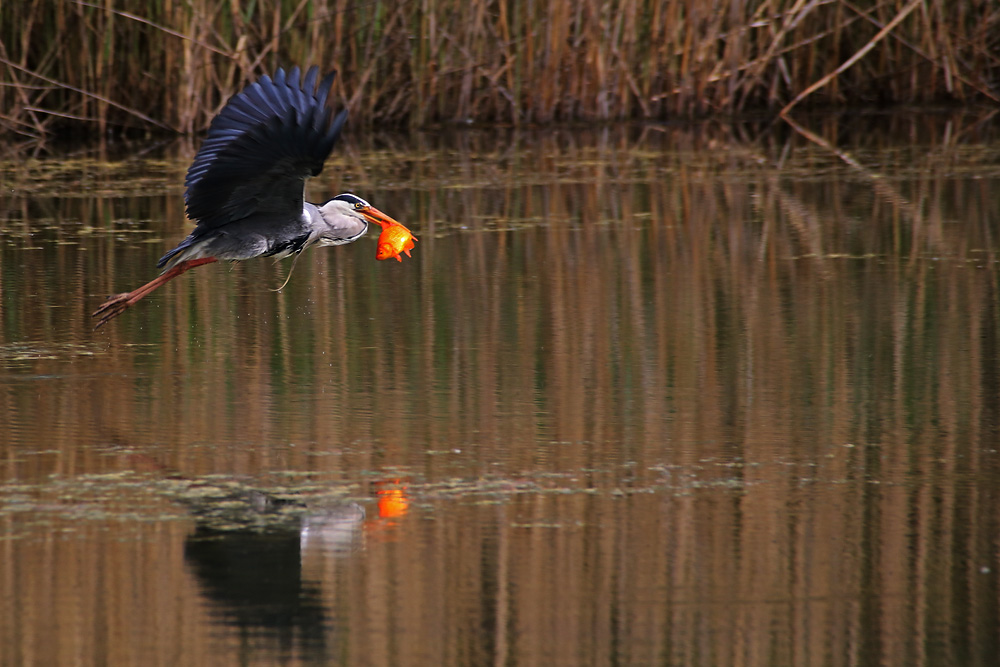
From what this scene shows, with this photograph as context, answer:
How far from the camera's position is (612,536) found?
145 inches

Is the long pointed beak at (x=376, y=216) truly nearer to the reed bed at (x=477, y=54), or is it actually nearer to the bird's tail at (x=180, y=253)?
the bird's tail at (x=180, y=253)

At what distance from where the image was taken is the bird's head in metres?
5.90

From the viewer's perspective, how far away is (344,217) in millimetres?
5914

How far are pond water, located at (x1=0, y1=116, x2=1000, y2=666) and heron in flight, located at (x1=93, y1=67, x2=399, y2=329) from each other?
1.12ft

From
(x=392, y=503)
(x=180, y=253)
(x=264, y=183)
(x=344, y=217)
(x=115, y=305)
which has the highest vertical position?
(x=264, y=183)

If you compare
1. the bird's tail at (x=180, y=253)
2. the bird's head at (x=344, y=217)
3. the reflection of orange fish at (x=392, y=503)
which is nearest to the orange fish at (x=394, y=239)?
the bird's head at (x=344, y=217)

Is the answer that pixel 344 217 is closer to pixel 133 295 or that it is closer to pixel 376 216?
pixel 376 216

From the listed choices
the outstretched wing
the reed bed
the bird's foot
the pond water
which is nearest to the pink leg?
the bird's foot

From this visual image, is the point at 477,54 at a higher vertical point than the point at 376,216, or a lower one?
higher

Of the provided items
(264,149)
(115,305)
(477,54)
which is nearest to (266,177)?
(264,149)

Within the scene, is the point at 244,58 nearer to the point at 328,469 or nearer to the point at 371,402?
the point at 371,402

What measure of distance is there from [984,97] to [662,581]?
35.4 feet

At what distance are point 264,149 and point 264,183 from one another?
23 cm

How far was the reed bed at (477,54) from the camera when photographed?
1110 cm
